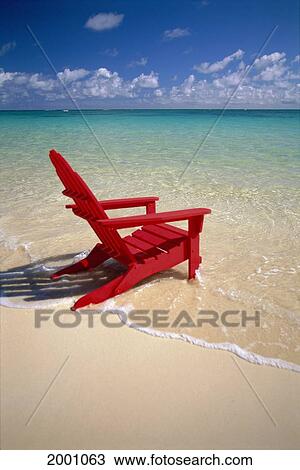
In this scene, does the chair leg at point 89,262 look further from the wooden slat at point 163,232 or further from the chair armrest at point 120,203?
the wooden slat at point 163,232

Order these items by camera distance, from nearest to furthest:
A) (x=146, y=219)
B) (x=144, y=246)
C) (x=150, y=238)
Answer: (x=146, y=219)
(x=144, y=246)
(x=150, y=238)

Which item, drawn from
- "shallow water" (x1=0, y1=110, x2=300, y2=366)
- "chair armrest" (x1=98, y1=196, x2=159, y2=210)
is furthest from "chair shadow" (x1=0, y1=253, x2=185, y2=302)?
"chair armrest" (x1=98, y1=196, x2=159, y2=210)

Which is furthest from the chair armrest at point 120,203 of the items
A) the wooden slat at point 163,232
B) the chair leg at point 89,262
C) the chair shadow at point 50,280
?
the chair shadow at point 50,280

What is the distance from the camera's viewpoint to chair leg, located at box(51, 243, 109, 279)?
330cm

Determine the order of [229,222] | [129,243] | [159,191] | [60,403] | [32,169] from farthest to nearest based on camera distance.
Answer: [32,169]
[159,191]
[229,222]
[129,243]
[60,403]

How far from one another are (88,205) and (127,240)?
0.70 metres

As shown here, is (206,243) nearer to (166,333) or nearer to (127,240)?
(127,240)

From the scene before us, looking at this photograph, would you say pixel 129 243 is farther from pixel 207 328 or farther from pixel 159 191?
pixel 159 191

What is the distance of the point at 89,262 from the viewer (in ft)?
10.9

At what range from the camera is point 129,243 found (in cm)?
320

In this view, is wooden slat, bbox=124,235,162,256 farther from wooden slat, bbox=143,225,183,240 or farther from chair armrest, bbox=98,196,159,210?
chair armrest, bbox=98,196,159,210

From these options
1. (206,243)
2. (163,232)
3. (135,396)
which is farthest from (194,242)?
(135,396)

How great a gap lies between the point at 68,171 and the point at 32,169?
7.17 metres

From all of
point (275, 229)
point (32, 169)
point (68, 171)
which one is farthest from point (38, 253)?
point (32, 169)
